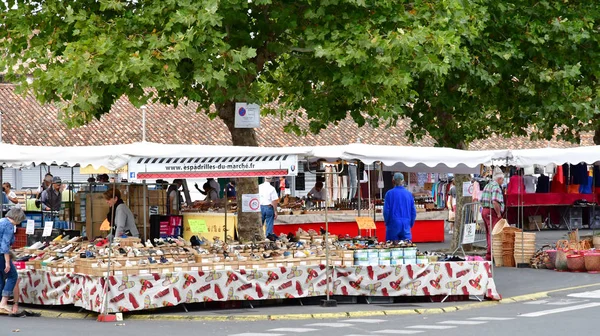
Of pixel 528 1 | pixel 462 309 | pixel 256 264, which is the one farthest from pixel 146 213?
pixel 528 1

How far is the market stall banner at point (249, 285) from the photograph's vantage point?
16297 mm

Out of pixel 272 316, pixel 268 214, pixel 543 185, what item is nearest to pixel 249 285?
pixel 272 316

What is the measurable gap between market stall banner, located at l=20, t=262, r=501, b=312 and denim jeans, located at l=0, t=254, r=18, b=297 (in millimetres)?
603

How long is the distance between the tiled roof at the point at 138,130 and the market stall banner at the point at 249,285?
32.3 metres

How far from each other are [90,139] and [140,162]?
3428 cm

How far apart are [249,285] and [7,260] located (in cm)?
340

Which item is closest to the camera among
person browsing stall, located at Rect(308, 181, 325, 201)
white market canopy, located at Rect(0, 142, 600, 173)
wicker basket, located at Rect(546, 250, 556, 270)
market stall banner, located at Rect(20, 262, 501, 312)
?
market stall banner, located at Rect(20, 262, 501, 312)

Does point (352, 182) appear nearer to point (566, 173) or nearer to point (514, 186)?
point (514, 186)

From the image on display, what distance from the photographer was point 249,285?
17.1m

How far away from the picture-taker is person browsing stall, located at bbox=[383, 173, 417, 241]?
20.9m

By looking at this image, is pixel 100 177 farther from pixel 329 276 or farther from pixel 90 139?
pixel 90 139

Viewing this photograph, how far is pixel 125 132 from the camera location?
167 feet

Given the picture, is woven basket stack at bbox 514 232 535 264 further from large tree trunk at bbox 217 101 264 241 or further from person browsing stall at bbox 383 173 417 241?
large tree trunk at bbox 217 101 264 241

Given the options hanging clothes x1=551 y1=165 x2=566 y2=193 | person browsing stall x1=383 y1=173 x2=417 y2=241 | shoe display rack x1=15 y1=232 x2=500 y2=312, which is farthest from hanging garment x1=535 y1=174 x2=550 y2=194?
shoe display rack x1=15 y1=232 x2=500 y2=312
